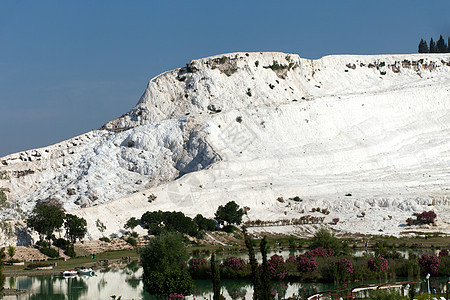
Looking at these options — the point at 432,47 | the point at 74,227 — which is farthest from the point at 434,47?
the point at 74,227

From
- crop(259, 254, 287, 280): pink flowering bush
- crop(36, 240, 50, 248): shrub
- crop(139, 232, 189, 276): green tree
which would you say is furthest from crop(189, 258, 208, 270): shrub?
crop(36, 240, 50, 248): shrub

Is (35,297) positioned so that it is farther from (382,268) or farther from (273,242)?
(273,242)

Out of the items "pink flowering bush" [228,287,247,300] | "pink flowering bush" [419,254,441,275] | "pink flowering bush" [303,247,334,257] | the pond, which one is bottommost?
"pink flowering bush" [228,287,247,300]

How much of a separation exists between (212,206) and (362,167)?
2391 centimetres

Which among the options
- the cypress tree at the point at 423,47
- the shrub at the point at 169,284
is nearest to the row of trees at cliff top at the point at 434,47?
the cypress tree at the point at 423,47

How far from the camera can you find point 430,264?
110 feet

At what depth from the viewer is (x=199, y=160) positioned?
78812 millimetres

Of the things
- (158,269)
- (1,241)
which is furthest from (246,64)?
(158,269)

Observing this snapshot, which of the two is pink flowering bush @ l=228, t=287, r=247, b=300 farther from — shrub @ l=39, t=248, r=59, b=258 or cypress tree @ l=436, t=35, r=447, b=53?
cypress tree @ l=436, t=35, r=447, b=53

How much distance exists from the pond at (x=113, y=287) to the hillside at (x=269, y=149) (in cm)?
1680

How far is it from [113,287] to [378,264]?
13754 mm

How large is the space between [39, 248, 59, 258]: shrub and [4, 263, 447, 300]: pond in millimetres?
8976

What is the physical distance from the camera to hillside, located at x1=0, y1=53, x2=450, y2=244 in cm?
6588

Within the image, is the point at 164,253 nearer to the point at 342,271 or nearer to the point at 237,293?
the point at 237,293
